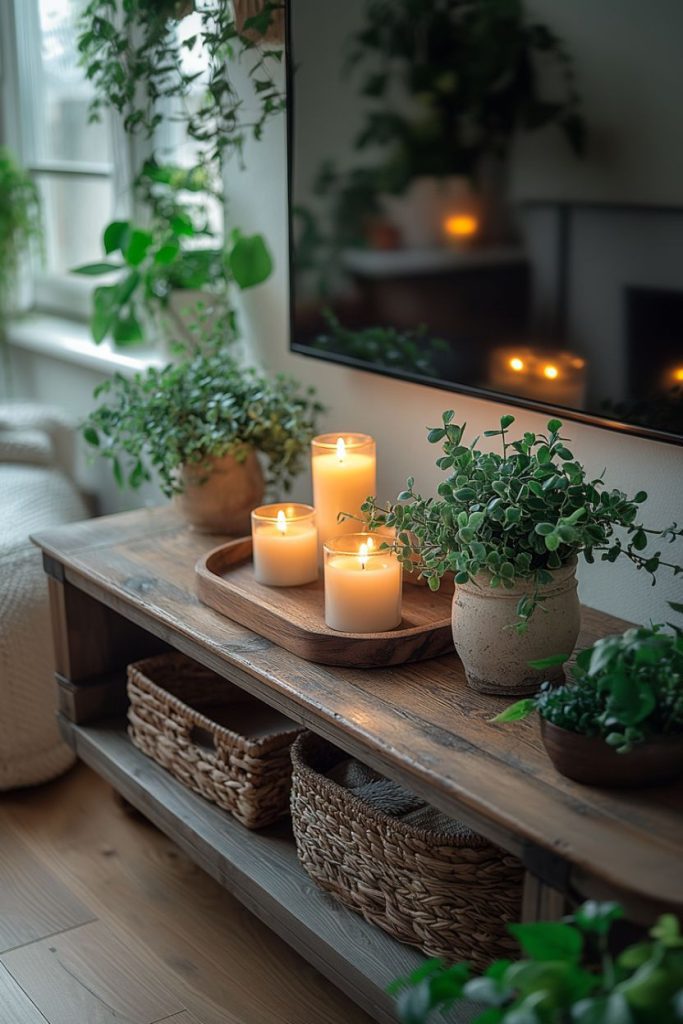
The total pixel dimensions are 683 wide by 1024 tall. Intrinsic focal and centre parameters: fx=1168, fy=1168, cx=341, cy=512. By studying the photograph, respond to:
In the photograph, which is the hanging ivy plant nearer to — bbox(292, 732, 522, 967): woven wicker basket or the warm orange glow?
the warm orange glow

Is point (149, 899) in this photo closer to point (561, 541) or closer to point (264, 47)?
point (561, 541)

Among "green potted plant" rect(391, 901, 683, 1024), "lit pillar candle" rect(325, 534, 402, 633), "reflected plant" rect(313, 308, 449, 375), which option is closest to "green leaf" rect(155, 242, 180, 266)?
"reflected plant" rect(313, 308, 449, 375)

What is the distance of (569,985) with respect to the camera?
33.4 inches

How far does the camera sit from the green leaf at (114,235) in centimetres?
225

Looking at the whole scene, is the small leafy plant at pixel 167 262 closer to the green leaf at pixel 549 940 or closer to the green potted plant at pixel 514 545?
the green potted plant at pixel 514 545

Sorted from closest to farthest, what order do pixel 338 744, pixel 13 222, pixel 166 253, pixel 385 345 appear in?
pixel 338 744, pixel 385 345, pixel 166 253, pixel 13 222

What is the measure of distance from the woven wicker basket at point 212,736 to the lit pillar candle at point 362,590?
28cm

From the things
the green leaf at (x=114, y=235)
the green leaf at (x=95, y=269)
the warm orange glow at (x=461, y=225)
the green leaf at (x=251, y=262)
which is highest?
the warm orange glow at (x=461, y=225)

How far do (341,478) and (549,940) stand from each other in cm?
88

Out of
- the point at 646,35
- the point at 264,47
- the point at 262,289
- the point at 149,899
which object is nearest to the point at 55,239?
the point at 262,289

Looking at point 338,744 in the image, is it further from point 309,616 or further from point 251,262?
point 251,262

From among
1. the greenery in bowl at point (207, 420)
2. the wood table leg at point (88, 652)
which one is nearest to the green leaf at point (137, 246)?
the greenery in bowl at point (207, 420)

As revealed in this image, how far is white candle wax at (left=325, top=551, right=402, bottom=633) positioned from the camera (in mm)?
1438

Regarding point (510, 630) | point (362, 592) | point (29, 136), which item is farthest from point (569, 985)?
point (29, 136)
